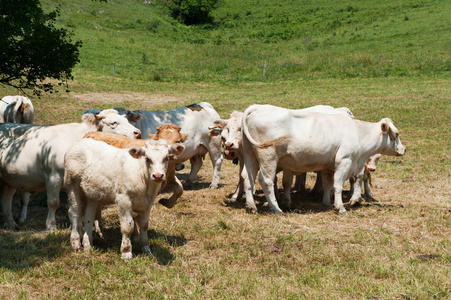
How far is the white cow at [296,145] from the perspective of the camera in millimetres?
9023

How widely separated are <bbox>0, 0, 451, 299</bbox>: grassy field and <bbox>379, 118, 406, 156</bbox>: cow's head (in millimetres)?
1107

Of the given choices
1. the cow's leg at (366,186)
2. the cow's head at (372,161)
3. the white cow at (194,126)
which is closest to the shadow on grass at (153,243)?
the white cow at (194,126)

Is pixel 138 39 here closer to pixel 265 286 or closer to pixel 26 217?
pixel 26 217

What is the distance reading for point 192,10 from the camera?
185 ft

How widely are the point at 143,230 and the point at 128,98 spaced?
18720 mm

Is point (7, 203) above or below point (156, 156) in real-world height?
below

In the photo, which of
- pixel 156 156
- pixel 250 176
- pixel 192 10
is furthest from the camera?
pixel 192 10

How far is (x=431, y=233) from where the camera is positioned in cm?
784

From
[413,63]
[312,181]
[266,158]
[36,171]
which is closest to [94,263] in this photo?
[36,171]

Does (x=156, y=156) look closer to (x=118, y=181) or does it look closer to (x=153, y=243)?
(x=118, y=181)

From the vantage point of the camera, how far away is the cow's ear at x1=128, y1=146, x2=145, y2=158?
20.5 feet

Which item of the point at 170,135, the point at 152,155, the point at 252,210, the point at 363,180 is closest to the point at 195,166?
the point at 252,210

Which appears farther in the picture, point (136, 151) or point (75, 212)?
point (75, 212)

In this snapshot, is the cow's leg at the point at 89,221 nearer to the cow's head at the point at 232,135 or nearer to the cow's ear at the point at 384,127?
the cow's head at the point at 232,135
